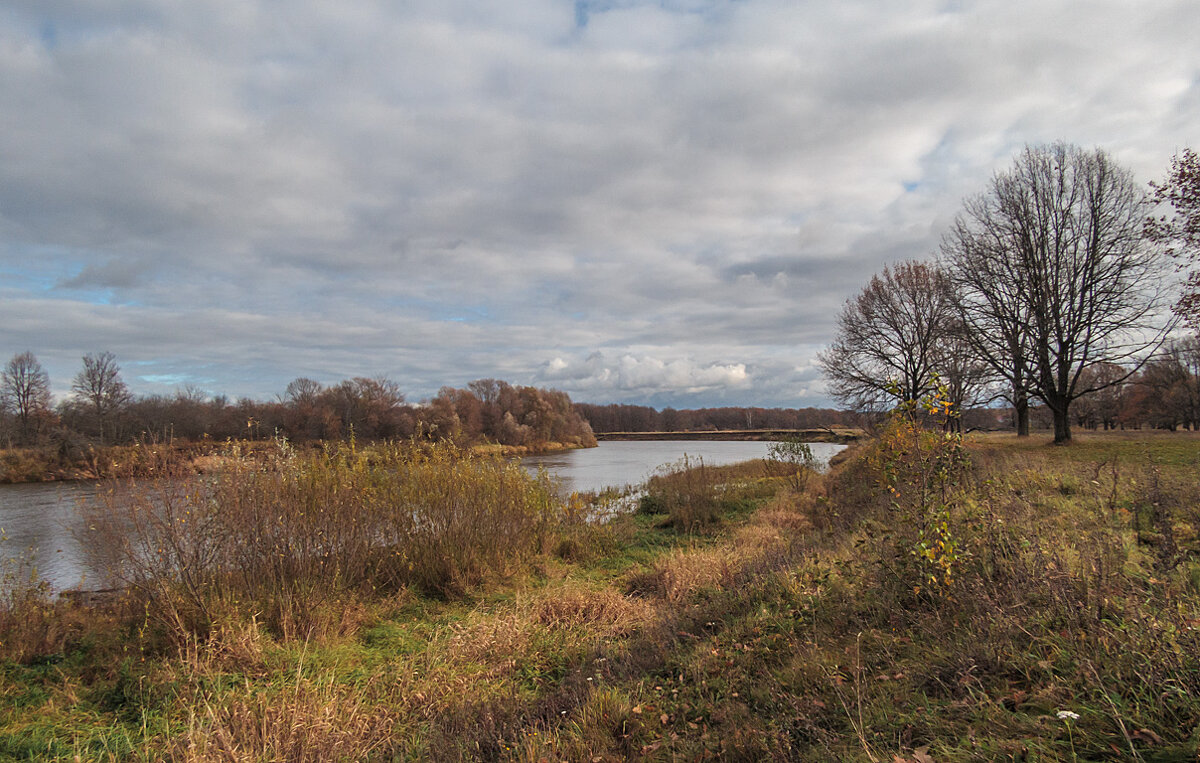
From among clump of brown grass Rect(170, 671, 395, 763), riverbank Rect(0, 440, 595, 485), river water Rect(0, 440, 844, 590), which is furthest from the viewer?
river water Rect(0, 440, 844, 590)

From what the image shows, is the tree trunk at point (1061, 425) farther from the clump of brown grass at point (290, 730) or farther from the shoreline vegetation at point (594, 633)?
the clump of brown grass at point (290, 730)

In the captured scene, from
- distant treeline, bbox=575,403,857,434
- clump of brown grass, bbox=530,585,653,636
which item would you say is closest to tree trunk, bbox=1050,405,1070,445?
clump of brown grass, bbox=530,585,653,636

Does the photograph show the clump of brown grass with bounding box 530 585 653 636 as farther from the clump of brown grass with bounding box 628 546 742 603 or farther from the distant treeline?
the distant treeline

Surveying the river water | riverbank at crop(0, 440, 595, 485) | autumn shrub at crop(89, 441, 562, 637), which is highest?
riverbank at crop(0, 440, 595, 485)

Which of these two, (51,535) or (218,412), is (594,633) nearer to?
(51,535)

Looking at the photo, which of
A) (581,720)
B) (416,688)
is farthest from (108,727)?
(581,720)

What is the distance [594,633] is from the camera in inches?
259

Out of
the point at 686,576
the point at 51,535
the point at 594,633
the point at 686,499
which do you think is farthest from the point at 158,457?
the point at 686,499

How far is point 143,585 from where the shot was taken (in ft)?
19.5

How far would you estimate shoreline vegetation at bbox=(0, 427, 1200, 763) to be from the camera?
3.26m

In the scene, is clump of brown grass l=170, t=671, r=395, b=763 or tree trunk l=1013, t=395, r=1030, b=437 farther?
tree trunk l=1013, t=395, r=1030, b=437

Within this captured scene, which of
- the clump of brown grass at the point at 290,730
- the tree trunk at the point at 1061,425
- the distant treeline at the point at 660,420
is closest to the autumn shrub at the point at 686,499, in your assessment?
the clump of brown grass at the point at 290,730

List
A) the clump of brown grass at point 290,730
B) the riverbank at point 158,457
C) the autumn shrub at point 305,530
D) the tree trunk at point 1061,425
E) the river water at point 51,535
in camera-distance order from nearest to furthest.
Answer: the clump of brown grass at point 290,730
the autumn shrub at point 305,530
the riverbank at point 158,457
the river water at point 51,535
the tree trunk at point 1061,425

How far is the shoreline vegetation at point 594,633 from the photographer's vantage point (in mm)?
3256
